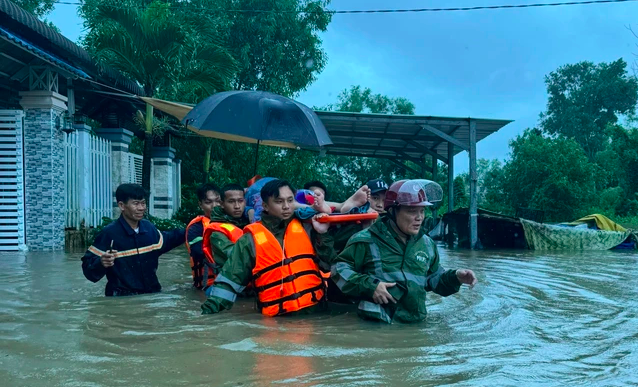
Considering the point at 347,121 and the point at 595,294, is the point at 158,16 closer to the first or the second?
the point at 347,121

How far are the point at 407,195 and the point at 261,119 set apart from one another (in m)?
2.82

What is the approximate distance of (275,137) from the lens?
6812 mm

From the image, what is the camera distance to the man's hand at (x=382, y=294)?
14.6 feet

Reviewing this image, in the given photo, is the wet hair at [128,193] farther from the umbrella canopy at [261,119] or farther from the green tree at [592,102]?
the green tree at [592,102]

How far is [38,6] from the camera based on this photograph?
2438 cm

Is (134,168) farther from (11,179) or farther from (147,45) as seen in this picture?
(11,179)

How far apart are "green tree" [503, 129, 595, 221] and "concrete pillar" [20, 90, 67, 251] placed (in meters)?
17.7

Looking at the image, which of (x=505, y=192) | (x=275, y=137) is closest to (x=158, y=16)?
(x=275, y=137)

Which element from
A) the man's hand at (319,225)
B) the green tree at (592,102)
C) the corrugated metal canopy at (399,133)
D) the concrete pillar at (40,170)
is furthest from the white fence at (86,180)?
the green tree at (592,102)

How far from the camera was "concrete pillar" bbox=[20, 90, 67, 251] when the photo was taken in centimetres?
1252

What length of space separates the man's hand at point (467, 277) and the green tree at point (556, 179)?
20402 mm

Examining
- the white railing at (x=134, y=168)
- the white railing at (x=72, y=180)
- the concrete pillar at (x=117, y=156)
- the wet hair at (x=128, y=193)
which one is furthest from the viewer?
the white railing at (x=134, y=168)

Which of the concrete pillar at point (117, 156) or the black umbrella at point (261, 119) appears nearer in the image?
the black umbrella at point (261, 119)

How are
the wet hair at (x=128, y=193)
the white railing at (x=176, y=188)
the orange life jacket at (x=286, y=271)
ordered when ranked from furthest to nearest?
the white railing at (x=176, y=188)
the wet hair at (x=128, y=193)
the orange life jacket at (x=286, y=271)
